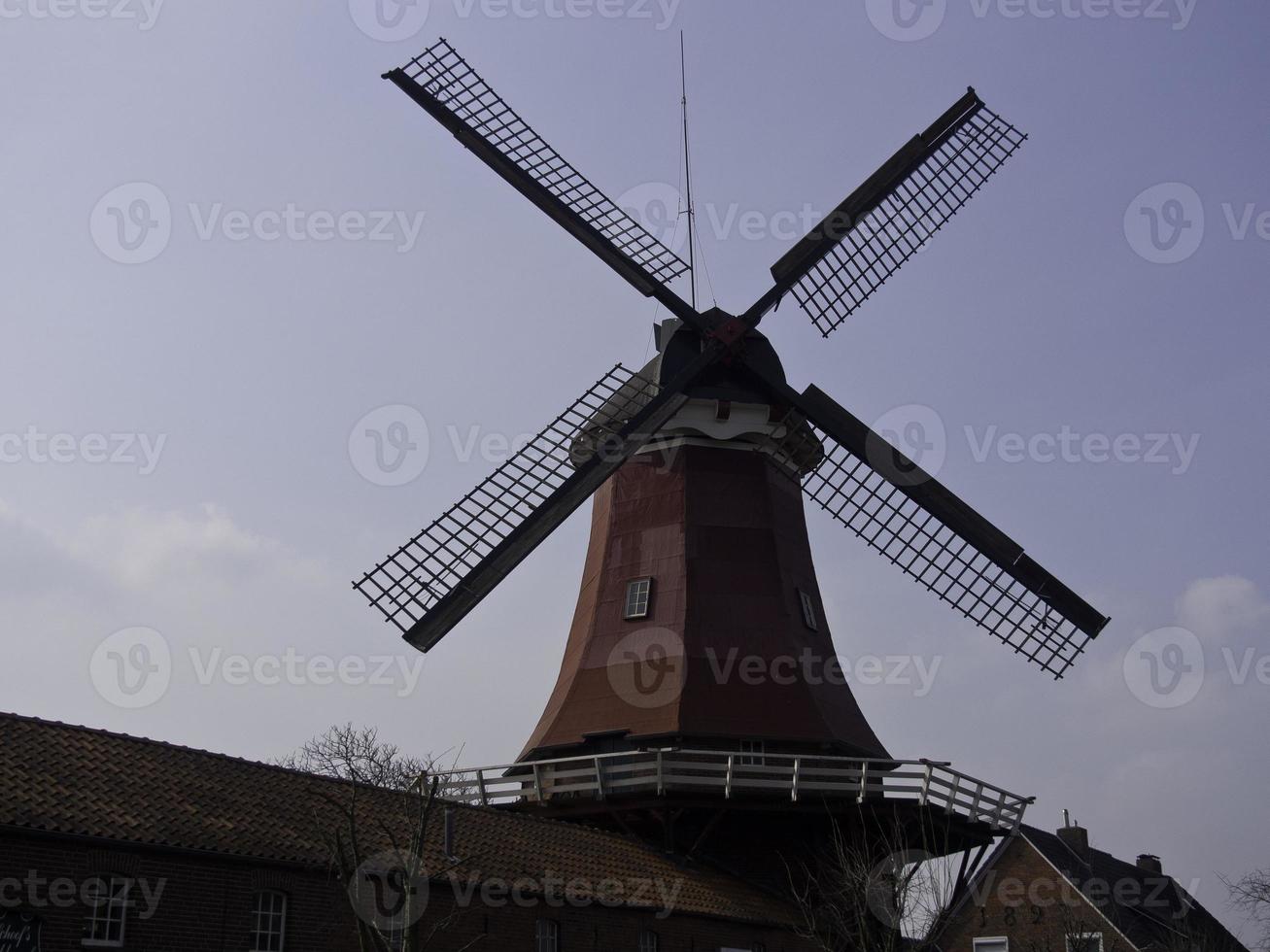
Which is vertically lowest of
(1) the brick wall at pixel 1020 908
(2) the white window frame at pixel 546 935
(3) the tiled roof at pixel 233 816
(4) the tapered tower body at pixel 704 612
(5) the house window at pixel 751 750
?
A: (2) the white window frame at pixel 546 935

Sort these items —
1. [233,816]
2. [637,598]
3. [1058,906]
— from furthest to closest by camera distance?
1. [1058,906]
2. [637,598]
3. [233,816]

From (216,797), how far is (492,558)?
19.3 feet

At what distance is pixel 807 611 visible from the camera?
2305 centimetres

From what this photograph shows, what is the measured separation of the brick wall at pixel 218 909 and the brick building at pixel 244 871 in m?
0.02

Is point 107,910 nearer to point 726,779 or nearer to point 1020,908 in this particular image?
point 726,779

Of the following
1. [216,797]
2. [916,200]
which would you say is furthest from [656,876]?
[916,200]

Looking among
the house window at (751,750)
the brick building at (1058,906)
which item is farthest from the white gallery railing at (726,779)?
the brick building at (1058,906)

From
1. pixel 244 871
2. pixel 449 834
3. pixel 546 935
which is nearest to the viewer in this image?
pixel 244 871

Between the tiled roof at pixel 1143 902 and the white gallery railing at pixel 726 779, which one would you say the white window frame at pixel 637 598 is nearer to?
the white gallery railing at pixel 726 779

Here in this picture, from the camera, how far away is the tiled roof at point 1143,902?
2906 centimetres

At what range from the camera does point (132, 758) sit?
1544 cm

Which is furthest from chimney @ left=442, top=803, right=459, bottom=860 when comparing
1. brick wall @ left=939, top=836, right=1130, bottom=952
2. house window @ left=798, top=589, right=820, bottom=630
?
brick wall @ left=939, top=836, right=1130, bottom=952

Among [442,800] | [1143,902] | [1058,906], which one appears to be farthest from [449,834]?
[1143,902]

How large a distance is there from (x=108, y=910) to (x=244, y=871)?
Answer: 62.1 inches
